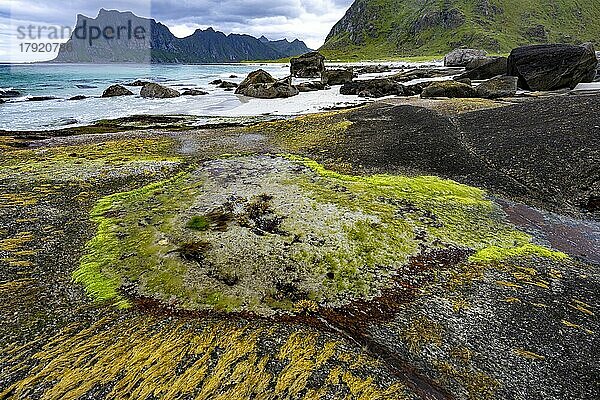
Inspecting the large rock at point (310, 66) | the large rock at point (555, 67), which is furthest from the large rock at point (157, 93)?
the large rock at point (555, 67)

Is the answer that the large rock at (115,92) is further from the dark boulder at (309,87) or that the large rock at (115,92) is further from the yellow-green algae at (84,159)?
the yellow-green algae at (84,159)

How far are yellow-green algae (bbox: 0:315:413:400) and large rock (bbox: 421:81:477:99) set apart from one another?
29803 mm

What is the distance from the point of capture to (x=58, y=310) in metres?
6.11

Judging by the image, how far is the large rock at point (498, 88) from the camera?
96.5 ft

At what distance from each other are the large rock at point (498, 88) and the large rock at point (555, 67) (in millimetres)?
3148

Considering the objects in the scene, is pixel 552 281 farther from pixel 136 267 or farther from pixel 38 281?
pixel 38 281

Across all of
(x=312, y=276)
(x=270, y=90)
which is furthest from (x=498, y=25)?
(x=312, y=276)

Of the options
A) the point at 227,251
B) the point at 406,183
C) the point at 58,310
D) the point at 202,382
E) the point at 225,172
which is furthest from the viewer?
the point at 225,172

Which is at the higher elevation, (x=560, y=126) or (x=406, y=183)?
(x=560, y=126)

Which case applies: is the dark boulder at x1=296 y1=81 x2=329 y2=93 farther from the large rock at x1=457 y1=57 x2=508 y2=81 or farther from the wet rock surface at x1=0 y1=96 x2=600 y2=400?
the wet rock surface at x1=0 y1=96 x2=600 y2=400

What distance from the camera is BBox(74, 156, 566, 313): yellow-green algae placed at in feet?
22.5

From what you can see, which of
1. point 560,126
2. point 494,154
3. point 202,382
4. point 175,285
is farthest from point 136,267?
point 560,126

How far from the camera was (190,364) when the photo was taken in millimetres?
5168

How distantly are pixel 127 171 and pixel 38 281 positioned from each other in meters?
7.08
